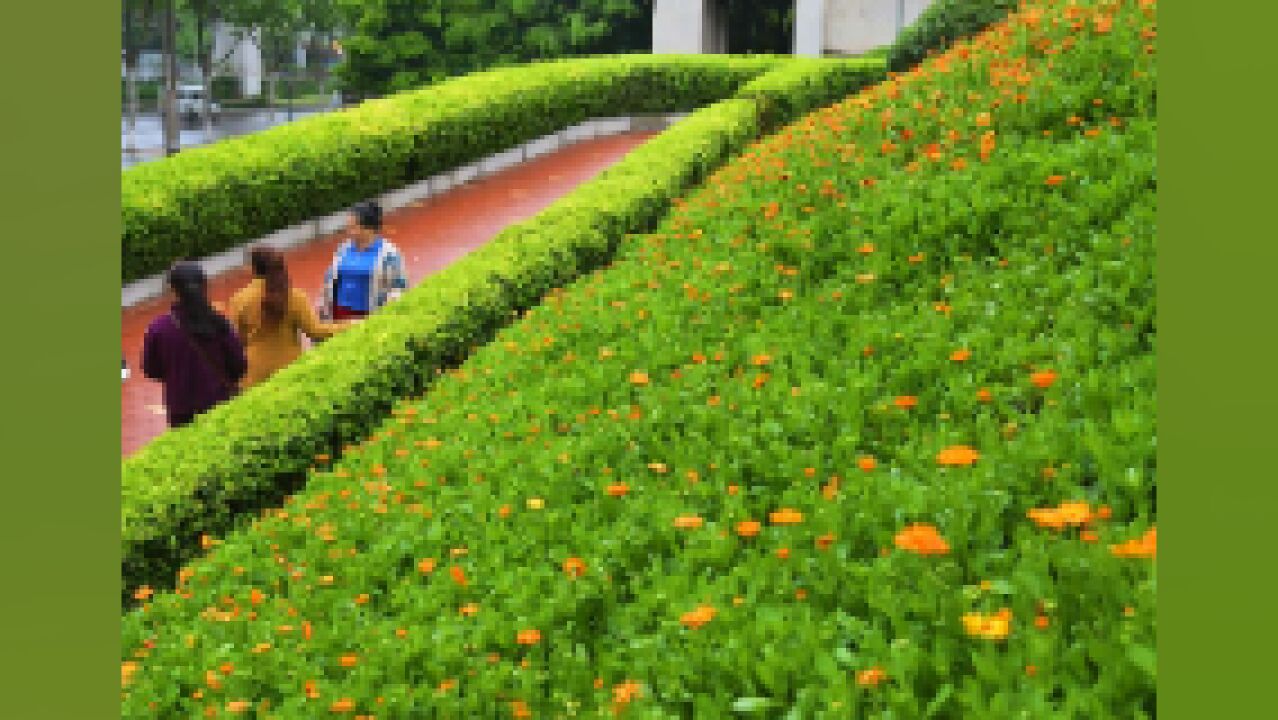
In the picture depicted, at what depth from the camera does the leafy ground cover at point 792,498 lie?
2.84 m

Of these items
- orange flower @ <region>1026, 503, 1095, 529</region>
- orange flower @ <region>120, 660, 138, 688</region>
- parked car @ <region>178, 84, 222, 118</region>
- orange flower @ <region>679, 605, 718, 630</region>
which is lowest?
orange flower @ <region>120, 660, 138, 688</region>

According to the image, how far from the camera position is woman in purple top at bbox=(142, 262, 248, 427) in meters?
6.49

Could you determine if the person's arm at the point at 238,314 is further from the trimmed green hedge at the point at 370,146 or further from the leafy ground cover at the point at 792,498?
the trimmed green hedge at the point at 370,146

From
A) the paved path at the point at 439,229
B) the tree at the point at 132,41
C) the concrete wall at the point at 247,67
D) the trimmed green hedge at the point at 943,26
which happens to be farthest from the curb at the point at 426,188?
the concrete wall at the point at 247,67

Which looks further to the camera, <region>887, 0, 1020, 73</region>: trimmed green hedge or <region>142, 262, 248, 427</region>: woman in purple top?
<region>887, 0, 1020, 73</region>: trimmed green hedge

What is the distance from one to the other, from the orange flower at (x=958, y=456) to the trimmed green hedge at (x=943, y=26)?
11290mm

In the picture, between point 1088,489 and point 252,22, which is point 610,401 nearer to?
point 1088,489

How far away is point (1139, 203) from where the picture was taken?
5.04m

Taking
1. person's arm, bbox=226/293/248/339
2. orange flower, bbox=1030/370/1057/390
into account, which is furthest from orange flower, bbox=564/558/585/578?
person's arm, bbox=226/293/248/339

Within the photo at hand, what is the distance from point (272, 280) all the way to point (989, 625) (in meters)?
5.62

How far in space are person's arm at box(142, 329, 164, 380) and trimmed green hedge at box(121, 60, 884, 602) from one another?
1.48 feet

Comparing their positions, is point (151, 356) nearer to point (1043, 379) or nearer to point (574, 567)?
point (574, 567)

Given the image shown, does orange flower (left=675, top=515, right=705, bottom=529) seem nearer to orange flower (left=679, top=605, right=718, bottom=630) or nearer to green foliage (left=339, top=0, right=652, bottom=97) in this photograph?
orange flower (left=679, top=605, right=718, bottom=630)

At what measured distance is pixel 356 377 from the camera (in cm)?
711
